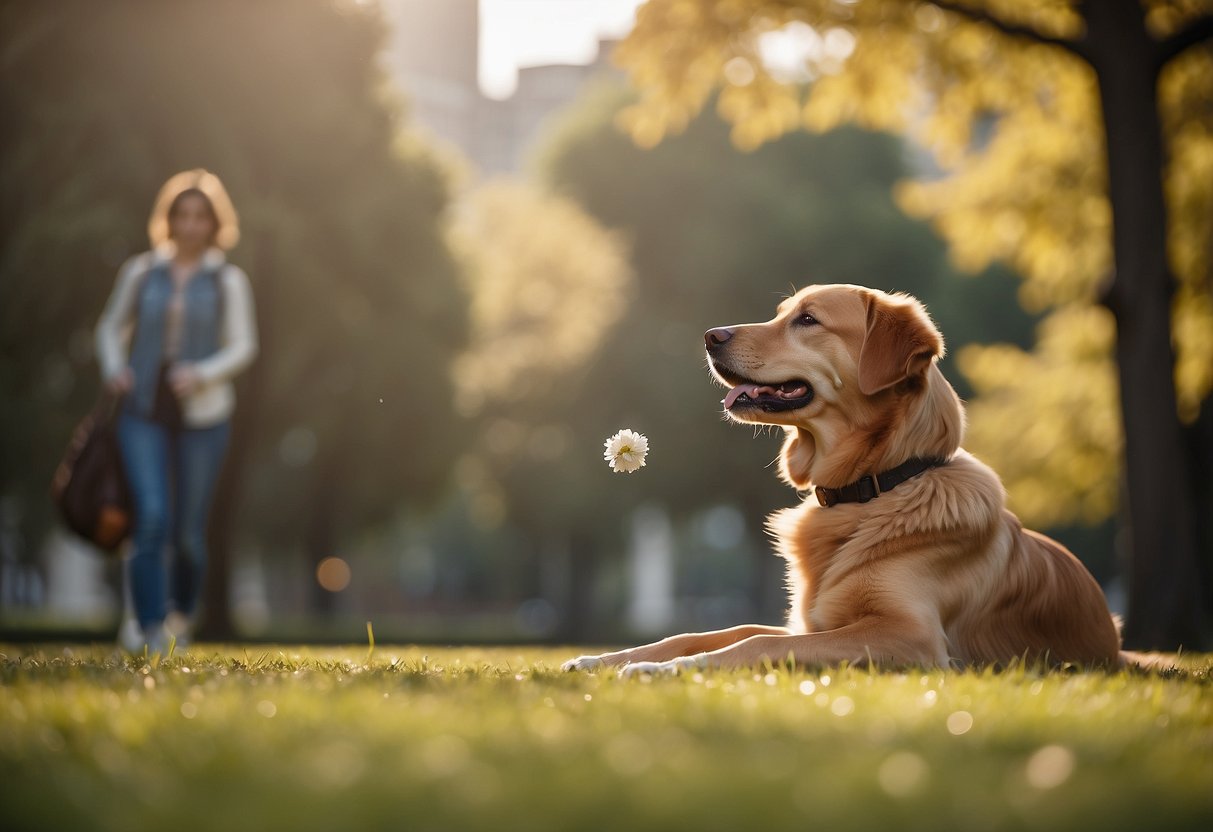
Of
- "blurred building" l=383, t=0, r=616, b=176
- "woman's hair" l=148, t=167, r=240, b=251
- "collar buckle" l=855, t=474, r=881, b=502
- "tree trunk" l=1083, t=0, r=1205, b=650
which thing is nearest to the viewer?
"collar buckle" l=855, t=474, r=881, b=502

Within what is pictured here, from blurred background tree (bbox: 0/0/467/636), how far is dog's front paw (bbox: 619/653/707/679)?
13.4 meters

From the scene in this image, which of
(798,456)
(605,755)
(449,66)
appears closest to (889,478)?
(798,456)

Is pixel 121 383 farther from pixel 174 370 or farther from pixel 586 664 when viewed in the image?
pixel 586 664

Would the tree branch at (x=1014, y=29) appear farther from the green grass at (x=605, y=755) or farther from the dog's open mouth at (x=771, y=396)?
the green grass at (x=605, y=755)

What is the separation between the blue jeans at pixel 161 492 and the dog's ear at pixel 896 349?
3.97m

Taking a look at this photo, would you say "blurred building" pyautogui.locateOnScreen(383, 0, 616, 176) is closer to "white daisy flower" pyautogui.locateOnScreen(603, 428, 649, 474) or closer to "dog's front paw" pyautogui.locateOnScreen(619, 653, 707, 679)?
"white daisy flower" pyautogui.locateOnScreen(603, 428, 649, 474)

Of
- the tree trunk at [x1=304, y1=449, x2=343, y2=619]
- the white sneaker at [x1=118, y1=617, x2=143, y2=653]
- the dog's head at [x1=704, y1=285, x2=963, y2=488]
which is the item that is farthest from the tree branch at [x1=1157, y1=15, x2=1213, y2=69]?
the tree trunk at [x1=304, y1=449, x2=343, y2=619]

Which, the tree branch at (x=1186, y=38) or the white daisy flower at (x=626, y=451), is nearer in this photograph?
the white daisy flower at (x=626, y=451)

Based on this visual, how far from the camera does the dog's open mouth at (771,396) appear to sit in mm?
5426

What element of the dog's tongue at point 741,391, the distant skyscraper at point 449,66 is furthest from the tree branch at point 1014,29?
the distant skyscraper at point 449,66

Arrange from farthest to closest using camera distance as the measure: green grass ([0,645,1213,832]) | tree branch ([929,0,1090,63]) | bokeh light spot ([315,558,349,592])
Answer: bokeh light spot ([315,558,349,592])
tree branch ([929,0,1090,63])
green grass ([0,645,1213,832])

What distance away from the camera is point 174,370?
23.0 feet

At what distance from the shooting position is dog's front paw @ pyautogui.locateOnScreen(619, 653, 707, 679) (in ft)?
13.4

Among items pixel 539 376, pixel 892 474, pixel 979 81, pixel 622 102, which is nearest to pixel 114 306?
pixel 892 474
